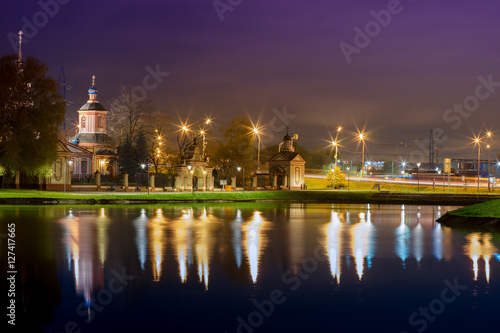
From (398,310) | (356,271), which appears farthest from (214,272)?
(398,310)

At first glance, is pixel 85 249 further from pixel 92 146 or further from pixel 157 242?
pixel 92 146

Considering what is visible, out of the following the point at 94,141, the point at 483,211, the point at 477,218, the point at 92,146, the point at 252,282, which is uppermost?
the point at 94,141

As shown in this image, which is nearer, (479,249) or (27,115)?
(479,249)

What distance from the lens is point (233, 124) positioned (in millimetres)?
98500

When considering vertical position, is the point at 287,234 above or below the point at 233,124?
below

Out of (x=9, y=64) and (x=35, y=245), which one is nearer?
(x=35, y=245)

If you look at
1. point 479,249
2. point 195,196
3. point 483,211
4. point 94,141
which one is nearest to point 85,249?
point 479,249

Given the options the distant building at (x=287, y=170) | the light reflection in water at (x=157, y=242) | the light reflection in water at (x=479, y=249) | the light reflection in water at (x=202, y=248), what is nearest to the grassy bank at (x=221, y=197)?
the distant building at (x=287, y=170)

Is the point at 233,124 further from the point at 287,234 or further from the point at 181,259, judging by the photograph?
the point at 181,259

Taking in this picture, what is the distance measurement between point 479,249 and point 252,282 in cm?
1041

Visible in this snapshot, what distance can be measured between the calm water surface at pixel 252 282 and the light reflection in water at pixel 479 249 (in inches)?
1.4

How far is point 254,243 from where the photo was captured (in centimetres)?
2244

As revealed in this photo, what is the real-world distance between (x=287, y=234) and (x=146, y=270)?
36.0ft

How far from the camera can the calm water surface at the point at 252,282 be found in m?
11.2
